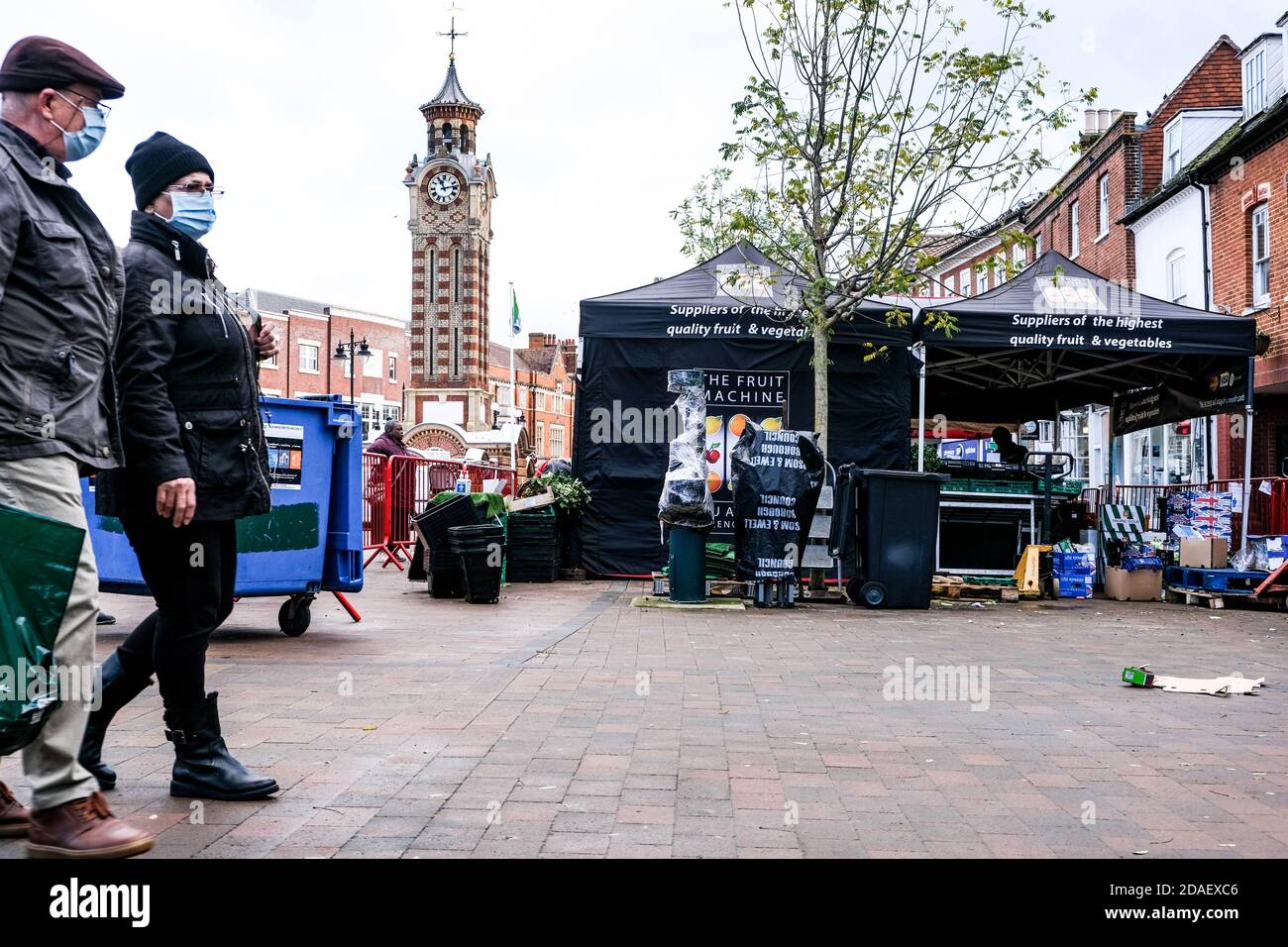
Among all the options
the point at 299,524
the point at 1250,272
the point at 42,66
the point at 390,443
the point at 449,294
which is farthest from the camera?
the point at 449,294

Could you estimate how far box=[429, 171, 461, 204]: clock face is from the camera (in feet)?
234

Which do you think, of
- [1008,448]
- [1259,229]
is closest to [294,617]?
[1008,448]

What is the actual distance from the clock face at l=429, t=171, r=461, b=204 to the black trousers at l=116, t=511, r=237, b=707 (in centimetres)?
7046

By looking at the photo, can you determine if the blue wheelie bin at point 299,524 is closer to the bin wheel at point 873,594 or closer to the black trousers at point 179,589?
the black trousers at point 179,589

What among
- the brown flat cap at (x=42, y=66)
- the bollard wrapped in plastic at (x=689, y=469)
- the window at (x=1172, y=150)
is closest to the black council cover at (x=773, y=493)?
the bollard wrapped in plastic at (x=689, y=469)

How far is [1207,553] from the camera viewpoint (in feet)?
45.5

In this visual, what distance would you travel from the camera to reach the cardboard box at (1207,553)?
13.8 m

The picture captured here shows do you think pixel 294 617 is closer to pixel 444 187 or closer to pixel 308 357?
pixel 444 187

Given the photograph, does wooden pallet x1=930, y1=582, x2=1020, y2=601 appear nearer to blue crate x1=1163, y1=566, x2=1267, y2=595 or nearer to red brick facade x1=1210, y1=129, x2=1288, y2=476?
blue crate x1=1163, y1=566, x2=1267, y2=595

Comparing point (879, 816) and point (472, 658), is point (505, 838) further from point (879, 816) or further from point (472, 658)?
point (472, 658)

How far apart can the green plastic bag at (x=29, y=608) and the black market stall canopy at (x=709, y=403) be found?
40.1 ft

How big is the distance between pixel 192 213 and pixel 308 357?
239 feet
